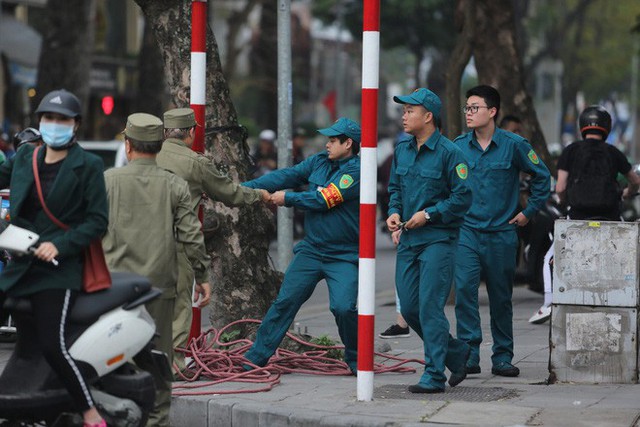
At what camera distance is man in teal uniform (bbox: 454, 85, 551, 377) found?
9.43m

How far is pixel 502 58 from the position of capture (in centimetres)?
1728

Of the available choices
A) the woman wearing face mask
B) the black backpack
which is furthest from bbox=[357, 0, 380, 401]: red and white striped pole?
the black backpack

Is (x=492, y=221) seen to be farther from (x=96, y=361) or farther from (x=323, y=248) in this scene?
(x=96, y=361)

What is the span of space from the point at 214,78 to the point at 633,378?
3737 millimetres

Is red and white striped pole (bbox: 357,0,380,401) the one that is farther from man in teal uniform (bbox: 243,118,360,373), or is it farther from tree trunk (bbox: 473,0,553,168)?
tree trunk (bbox: 473,0,553,168)

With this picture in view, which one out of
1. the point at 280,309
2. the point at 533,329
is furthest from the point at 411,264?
the point at 533,329

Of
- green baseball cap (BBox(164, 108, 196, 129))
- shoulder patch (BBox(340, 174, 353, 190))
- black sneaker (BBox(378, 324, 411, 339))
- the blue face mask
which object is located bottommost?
black sneaker (BBox(378, 324, 411, 339))

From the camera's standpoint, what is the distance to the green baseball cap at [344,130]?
9.02 metres

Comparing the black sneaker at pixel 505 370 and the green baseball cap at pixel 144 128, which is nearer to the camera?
the green baseball cap at pixel 144 128

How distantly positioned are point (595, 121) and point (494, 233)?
201cm

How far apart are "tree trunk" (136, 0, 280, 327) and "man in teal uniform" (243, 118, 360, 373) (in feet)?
3.57

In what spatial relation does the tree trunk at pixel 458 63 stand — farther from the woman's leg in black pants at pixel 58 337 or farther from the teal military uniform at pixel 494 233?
the woman's leg in black pants at pixel 58 337

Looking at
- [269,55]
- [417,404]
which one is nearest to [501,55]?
[417,404]

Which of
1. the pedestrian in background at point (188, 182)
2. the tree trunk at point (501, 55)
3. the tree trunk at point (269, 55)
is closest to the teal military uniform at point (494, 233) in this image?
the pedestrian in background at point (188, 182)
